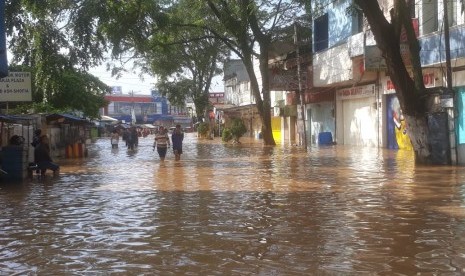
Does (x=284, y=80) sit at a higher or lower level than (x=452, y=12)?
lower

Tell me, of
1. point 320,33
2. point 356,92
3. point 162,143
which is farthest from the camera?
point 320,33

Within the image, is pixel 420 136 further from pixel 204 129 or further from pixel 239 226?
pixel 204 129

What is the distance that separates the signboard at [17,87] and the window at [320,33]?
17317 millimetres

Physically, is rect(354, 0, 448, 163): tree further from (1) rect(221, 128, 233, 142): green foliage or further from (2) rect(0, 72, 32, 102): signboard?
(1) rect(221, 128, 233, 142): green foliage

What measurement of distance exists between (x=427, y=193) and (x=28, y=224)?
716cm

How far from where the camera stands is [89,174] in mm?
17094

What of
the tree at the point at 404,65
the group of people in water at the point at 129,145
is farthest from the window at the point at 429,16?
the group of people in water at the point at 129,145

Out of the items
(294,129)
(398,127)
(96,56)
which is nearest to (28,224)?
(96,56)

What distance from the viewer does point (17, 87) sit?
19.3 meters

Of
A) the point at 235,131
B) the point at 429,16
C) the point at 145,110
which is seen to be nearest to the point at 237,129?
the point at 235,131

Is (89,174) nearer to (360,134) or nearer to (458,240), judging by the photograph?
(458,240)

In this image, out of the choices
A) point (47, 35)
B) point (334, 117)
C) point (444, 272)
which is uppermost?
point (47, 35)

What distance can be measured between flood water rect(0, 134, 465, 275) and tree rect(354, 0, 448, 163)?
2.22 m

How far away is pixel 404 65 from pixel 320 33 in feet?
55.3
